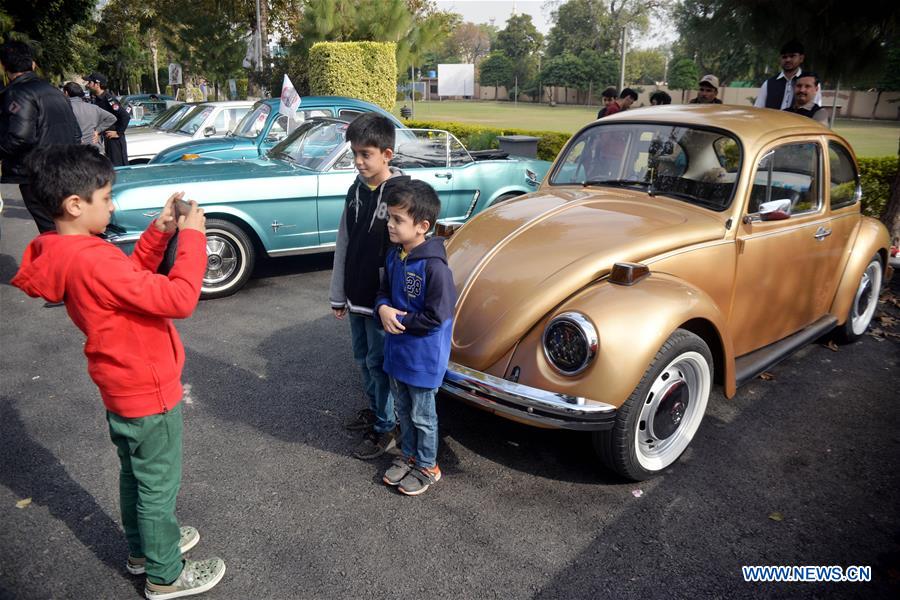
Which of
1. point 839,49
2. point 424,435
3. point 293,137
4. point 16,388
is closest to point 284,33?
point 293,137

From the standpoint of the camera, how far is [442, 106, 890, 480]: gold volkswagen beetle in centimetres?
298

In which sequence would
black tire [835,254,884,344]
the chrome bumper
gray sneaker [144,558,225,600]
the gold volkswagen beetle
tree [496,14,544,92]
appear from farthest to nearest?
tree [496,14,544,92] → black tire [835,254,884,344] → the gold volkswagen beetle → the chrome bumper → gray sneaker [144,558,225,600]

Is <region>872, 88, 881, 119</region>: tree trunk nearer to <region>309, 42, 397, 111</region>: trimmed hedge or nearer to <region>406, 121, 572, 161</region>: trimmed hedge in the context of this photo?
<region>406, 121, 572, 161</region>: trimmed hedge

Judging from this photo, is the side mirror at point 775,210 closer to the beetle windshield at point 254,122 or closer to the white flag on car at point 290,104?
the white flag on car at point 290,104

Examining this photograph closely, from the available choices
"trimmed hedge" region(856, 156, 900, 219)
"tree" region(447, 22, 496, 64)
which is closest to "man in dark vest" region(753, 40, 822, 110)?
"trimmed hedge" region(856, 156, 900, 219)

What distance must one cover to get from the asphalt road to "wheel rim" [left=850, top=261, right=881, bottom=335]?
2.06 feet

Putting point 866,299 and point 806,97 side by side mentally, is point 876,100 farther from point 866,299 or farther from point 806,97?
point 866,299

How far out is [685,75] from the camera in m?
55.3

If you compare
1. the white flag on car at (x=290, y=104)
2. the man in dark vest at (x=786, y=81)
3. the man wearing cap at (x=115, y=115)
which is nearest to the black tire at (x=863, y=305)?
the man in dark vest at (x=786, y=81)

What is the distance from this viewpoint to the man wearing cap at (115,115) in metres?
9.22

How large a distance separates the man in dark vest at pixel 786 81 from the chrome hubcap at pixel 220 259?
5308 millimetres

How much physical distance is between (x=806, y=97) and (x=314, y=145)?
488cm

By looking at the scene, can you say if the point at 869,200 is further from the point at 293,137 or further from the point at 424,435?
the point at 424,435

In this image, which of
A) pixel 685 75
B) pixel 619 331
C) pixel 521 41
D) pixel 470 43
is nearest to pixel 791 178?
pixel 619 331
